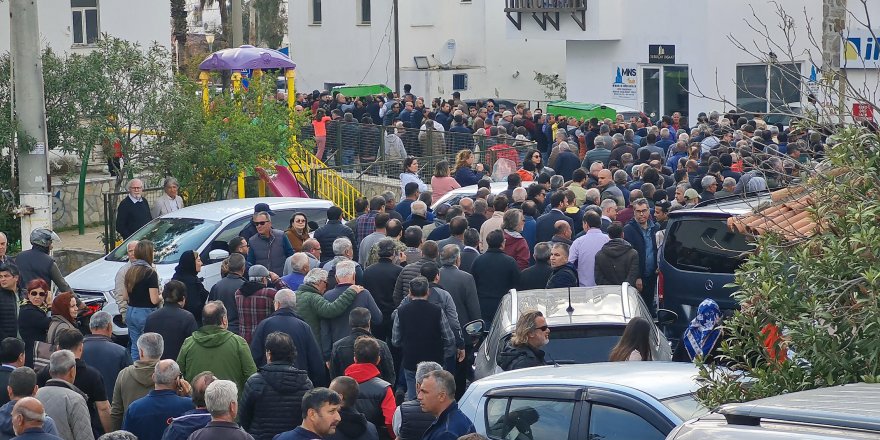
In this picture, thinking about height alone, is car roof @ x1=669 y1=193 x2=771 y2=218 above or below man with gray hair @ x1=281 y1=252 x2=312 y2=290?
above

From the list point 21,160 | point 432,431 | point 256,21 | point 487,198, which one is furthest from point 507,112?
point 256,21

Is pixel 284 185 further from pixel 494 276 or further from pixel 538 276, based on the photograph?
pixel 538 276

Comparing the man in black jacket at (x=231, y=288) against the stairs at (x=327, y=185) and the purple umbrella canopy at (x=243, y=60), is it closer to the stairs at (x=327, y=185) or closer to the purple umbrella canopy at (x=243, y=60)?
the stairs at (x=327, y=185)

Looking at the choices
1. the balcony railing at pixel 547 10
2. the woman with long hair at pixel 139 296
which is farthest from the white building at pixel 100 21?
the woman with long hair at pixel 139 296

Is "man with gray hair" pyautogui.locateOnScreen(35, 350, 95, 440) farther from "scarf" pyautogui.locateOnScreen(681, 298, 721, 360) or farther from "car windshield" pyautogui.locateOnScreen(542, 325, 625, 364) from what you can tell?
"scarf" pyautogui.locateOnScreen(681, 298, 721, 360)

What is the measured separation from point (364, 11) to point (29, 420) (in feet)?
131

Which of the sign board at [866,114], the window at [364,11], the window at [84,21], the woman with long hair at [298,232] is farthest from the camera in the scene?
the window at [364,11]

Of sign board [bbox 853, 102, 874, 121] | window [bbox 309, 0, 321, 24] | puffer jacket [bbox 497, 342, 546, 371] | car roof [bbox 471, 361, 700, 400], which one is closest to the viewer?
sign board [bbox 853, 102, 874, 121]

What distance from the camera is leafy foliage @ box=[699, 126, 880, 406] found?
5734 mm

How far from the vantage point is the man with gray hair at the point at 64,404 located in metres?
8.23

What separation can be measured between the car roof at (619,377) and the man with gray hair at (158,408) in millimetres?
1973

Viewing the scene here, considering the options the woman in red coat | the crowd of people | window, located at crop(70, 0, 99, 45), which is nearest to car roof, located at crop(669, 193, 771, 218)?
the crowd of people

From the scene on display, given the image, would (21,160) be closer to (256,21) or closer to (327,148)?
(327,148)

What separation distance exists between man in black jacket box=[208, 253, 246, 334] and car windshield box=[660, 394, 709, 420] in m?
5.15
